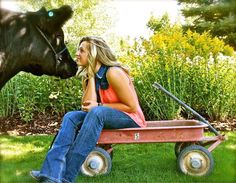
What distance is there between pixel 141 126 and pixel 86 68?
598mm

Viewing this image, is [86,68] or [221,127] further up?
[86,68]

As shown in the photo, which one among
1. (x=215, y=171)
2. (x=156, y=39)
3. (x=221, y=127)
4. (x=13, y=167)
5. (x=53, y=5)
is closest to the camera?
(x=215, y=171)

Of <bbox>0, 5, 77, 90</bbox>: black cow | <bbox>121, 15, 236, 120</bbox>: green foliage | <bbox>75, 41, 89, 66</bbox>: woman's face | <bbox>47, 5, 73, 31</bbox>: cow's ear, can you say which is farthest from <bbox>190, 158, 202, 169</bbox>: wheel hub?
<bbox>121, 15, 236, 120</bbox>: green foliage

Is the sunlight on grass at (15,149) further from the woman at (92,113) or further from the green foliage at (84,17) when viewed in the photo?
the green foliage at (84,17)

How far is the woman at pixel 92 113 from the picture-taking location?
3162mm

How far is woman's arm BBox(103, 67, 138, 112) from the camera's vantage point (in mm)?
3357

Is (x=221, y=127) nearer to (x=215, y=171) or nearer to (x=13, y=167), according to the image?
(x=215, y=171)

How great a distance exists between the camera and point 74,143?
10.6 feet

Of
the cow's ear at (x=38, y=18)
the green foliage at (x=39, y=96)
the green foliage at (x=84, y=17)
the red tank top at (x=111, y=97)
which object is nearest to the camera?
the red tank top at (x=111, y=97)

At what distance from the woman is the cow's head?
38 centimetres

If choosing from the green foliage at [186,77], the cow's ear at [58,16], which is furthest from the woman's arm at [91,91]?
the green foliage at [186,77]

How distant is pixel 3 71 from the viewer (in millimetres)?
3738

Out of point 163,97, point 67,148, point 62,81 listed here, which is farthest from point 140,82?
point 67,148

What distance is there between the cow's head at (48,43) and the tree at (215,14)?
8344mm
